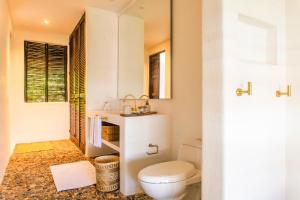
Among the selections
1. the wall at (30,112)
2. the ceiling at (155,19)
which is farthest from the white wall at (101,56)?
the wall at (30,112)

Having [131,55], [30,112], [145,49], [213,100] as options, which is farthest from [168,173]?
[30,112]

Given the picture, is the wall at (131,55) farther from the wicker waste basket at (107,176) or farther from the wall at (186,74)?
the wicker waste basket at (107,176)

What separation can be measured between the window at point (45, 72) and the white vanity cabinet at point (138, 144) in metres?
3.17

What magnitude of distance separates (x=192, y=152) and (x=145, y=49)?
1547mm

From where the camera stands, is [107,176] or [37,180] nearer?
[107,176]


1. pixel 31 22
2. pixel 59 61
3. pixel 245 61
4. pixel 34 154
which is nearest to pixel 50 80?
pixel 59 61

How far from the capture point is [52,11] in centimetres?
368

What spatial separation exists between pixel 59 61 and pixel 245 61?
4775 mm

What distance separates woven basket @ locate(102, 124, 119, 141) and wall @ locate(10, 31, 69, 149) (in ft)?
8.55

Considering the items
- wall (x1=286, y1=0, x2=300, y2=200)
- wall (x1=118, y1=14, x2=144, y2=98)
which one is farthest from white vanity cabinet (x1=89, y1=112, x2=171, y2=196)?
wall (x1=286, y1=0, x2=300, y2=200)

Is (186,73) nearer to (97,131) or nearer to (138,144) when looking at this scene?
(138,144)

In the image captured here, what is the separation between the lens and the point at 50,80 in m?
5.09

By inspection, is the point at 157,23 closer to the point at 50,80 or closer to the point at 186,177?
the point at 186,177

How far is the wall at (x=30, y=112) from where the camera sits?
4691 millimetres
